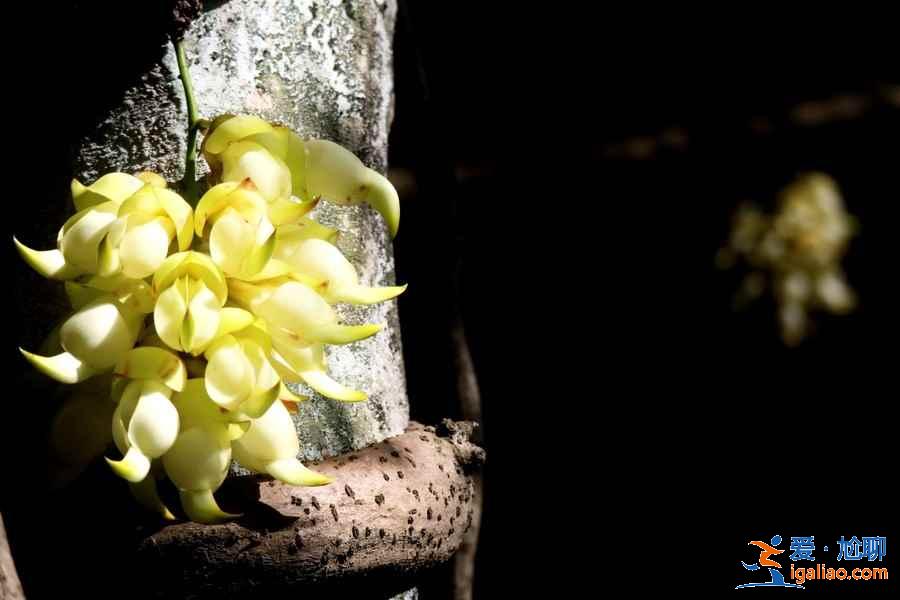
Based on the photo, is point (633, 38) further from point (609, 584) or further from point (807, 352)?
point (609, 584)

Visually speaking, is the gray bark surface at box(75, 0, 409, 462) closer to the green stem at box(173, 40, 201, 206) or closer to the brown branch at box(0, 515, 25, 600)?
the green stem at box(173, 40, 201, 206)

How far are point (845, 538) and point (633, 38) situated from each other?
1195mm

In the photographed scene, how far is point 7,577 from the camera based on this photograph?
527 millimetres

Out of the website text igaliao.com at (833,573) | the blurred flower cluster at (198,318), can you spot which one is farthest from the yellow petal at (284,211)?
the website text igaliao.com at (833,573)

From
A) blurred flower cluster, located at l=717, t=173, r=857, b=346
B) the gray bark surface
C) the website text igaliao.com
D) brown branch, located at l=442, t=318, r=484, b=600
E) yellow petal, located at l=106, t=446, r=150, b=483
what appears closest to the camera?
yellow petal, located at l=106, t=446, r=150, b=483

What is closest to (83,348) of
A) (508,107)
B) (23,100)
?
(23,100)

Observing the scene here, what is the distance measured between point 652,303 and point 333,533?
192 cm

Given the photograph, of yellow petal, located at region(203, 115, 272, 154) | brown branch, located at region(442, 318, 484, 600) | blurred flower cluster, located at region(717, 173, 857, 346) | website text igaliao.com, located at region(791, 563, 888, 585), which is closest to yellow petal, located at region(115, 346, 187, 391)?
yellow petal, located at region(203, 115, 272, 154)

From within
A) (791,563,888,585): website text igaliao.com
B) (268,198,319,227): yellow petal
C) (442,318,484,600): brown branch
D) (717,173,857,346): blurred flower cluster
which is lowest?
(791,563,888,585): website text igaliao.com

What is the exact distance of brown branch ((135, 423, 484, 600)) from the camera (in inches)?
23.1

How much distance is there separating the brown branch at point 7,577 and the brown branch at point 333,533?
69 mm

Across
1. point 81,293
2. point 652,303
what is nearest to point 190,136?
point 81,293

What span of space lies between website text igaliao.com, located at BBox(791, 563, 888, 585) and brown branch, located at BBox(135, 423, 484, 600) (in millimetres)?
1579

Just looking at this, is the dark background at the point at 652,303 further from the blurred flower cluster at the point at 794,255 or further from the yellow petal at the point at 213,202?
the yellow petal at the point at 213,202
